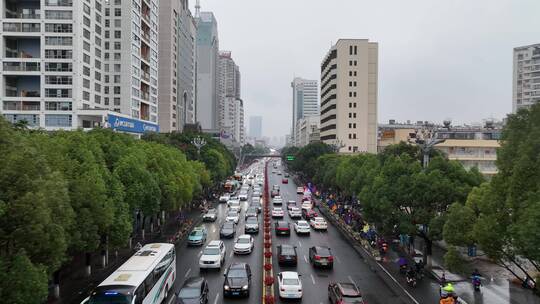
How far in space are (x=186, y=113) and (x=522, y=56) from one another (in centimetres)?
9828

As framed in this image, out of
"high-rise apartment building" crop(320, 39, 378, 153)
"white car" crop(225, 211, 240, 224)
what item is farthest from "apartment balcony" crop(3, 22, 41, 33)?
"high-rise apartment building" crop(320, 39, 378, 153)

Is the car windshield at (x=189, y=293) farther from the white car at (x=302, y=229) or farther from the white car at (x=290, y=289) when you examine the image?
the white car at (x=302, y=229)

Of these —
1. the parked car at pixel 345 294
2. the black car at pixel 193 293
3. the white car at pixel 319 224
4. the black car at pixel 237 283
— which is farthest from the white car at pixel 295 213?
the black car at pixel 193 293

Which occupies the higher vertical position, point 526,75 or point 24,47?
point 526,75

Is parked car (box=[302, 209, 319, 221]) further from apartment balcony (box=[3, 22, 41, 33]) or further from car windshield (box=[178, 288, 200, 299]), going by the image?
apartment balcony (box=[3, 22, 41, 33])

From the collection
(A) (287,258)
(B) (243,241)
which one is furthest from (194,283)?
(B) (243,241)

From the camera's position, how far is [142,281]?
689 inches

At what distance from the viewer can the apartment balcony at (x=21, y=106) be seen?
5497 centimetres

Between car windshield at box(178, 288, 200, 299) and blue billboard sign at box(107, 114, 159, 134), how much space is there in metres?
42.0

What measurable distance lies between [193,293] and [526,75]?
13642 centimetres

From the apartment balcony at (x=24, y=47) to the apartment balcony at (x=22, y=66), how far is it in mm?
950

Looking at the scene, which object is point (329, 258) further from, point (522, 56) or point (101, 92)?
point (522, 56)

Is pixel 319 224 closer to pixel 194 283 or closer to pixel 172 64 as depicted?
pixel 194 283

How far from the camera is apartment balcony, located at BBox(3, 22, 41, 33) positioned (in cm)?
5469
